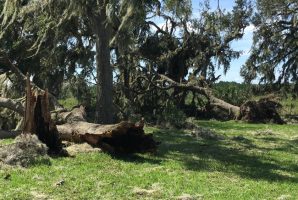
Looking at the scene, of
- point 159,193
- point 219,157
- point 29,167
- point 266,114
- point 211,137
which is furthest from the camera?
point 266,114

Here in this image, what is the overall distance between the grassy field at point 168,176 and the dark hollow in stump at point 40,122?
0.78m

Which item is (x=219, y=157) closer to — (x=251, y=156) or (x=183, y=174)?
(x=251, y=156)

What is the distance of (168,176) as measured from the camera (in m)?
8.50

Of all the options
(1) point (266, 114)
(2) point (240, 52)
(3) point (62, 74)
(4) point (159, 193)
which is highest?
(2) point (240, 52)

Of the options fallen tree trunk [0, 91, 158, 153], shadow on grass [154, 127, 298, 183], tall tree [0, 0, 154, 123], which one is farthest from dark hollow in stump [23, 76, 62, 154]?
tall tree [0, 0, 154, 123]

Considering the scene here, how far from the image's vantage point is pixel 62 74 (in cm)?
2012

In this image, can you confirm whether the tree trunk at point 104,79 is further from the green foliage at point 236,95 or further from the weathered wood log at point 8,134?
the green foliage at point 236,95

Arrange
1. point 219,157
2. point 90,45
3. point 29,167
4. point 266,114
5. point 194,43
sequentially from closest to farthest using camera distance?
point 29,167 < point 219,157 < point 90,45 < point 266,114 < point 194,43

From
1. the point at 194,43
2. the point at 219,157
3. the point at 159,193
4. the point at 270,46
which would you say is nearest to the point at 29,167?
the point at 159,193

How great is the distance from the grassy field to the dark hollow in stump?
775mm

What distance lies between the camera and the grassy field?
726 centimetres

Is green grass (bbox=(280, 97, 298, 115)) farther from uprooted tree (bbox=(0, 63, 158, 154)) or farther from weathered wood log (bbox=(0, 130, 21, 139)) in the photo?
uprooted tree (bbox=(0, 63, 158, 154))

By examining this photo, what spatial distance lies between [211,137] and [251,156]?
3.16 metres

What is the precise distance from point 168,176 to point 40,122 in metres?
3.58
